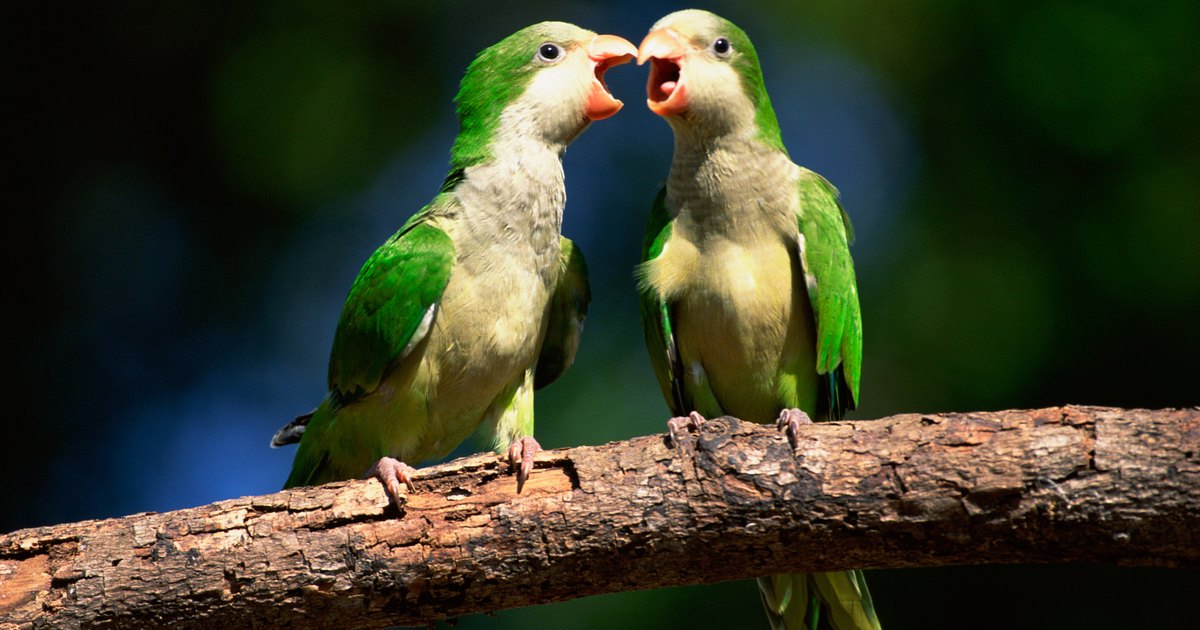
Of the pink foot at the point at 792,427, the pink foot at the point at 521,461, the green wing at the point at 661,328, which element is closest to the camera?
the pink foot at the point at 792,427

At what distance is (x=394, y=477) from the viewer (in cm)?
387

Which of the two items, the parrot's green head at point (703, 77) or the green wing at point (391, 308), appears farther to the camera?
the parrot's green head at point (703, 77)

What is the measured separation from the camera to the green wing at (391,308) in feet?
15.4

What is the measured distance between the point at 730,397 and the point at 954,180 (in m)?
4.01

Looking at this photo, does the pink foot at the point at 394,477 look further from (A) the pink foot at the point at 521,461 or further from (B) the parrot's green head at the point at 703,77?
(B) the parrot's green head at the point at 703,77

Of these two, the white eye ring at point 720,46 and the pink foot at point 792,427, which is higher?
the white eye ring at point 720,46

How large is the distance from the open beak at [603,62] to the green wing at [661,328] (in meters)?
0.49

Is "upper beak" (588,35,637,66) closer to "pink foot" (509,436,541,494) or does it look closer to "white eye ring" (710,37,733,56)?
"white eye ring" (710,37,733,56)

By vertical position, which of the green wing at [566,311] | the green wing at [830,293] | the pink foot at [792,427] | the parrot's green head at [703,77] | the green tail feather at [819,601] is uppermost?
the parrot's green head at [703,77]

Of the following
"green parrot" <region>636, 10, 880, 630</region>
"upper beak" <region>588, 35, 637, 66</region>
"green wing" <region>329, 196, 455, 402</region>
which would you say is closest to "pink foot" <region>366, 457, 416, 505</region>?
"green wing" <region>329, 196, 455, 402</region>

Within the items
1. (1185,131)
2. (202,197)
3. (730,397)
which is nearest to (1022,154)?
(1185,131)

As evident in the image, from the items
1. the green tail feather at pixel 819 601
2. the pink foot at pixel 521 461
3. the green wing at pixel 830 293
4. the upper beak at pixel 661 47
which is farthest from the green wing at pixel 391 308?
the green tail feather at pixel 819 601

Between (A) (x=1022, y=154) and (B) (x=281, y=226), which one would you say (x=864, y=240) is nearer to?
(A) (x=1022, y=154)

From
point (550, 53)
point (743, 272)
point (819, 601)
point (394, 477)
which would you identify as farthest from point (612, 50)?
point (819, 601)
